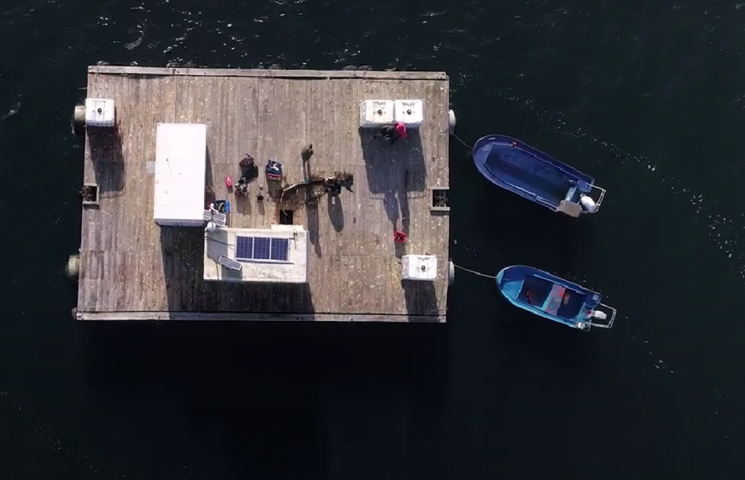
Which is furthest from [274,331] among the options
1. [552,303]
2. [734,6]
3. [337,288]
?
[734,6]

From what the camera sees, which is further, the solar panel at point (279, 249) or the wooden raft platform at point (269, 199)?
the wooden raft platform at point (269, 199)

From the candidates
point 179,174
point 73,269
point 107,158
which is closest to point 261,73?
point 179,174

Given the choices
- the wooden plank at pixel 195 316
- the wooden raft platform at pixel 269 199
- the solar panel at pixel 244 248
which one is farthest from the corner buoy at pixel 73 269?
the solar panel at pixel 244 248

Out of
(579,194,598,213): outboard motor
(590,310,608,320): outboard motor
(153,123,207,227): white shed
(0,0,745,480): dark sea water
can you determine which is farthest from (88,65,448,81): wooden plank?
(590,310,608,320): outboard motor

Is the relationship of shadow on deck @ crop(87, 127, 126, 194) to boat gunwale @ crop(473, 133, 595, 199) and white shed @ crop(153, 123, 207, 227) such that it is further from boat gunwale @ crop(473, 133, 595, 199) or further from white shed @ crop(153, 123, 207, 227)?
boat gunwale @ crop(473, 133, 595, 199)

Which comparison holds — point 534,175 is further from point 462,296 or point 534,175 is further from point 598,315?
point 598,315

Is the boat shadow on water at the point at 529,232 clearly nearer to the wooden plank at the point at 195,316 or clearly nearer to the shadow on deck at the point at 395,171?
the shadow on deck at the point at 395,171

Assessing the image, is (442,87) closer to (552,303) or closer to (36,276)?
(552,303)
